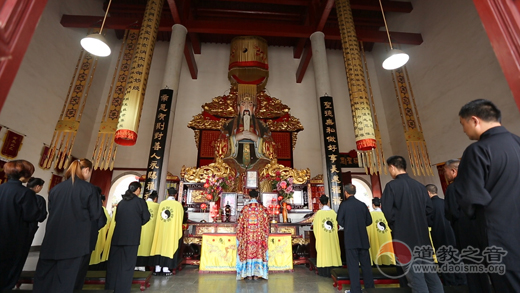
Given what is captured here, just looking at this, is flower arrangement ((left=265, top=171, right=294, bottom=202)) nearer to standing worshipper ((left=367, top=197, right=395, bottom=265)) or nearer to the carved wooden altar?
the carved wooden altar

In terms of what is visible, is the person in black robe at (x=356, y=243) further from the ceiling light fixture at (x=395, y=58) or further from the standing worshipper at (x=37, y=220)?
the standing worshipper at (x=37, y=220)

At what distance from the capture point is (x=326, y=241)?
3889 mm

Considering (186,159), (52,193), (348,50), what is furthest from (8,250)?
(348,50)

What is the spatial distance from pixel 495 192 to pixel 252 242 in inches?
115

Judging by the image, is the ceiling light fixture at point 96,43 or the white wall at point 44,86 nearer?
the ceiling light fixture at point 96,43

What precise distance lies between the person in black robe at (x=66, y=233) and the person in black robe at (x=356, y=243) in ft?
8.45

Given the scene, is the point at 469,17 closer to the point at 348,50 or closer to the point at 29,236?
the point at 348,50

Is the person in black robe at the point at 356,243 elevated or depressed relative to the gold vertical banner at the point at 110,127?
depressed

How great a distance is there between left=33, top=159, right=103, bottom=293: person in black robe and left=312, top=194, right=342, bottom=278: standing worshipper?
3058 mm

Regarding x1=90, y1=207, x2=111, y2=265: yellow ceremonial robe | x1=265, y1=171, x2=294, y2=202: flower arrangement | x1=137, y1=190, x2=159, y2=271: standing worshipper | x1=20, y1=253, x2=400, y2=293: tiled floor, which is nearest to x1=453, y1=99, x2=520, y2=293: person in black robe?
x1=20, y1=253, x2=400, y2=293: tiled floor

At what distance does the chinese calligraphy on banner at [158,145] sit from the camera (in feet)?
17.1

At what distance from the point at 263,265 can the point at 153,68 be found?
846cm

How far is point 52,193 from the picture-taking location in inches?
76.2

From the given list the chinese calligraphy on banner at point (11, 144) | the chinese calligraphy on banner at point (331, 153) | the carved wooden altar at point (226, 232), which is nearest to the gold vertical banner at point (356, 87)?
the chinese calligraphy on banner at point (331, 153)
